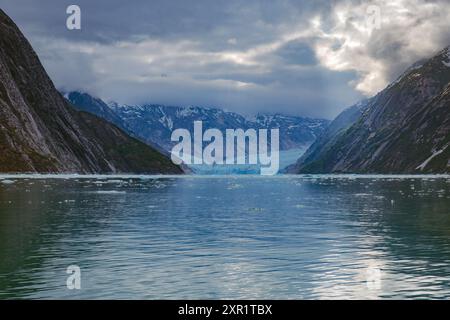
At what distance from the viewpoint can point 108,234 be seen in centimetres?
6675

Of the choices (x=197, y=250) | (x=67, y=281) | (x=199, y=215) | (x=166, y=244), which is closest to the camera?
(x=67, y=281)

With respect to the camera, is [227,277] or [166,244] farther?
[166,244]

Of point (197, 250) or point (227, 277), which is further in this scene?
point (197, 250)

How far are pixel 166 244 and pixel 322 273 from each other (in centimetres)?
1916

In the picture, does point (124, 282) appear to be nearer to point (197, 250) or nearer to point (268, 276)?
point (268, 276)
